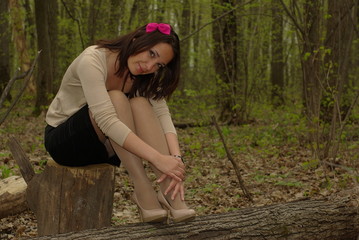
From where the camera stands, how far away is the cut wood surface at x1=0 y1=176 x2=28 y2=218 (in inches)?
146

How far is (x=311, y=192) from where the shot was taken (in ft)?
15.0

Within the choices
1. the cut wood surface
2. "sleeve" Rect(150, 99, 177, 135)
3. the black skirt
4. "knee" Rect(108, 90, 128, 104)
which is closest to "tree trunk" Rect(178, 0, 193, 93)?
the cut wood surface

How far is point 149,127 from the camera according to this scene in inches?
111

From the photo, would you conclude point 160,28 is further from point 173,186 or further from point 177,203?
point 177,203

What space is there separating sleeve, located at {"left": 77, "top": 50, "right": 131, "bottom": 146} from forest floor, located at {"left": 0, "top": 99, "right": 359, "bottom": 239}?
1576mm

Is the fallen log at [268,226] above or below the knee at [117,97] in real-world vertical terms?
below

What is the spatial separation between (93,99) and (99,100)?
1.7 inches

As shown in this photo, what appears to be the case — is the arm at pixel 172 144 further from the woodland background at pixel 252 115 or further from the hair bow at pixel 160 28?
the woodland background at pixel 252 115

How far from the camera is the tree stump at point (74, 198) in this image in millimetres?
2965

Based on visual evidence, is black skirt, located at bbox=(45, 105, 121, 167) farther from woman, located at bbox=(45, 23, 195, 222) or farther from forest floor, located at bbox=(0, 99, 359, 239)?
forest floor, located at bbox=(0, 99, 359, 239)

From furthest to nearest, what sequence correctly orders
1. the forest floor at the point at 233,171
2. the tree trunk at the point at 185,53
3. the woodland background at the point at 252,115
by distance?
the tree trunk at the point at 185,53
the woodland background at the point at 252,115
the forest floor at the point at 233,171

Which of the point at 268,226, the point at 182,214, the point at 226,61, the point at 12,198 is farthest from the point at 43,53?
the point at 268,226

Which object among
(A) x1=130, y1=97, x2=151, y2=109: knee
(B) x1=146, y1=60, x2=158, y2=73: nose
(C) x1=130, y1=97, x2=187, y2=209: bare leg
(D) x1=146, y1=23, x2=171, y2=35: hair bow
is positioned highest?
(D) x1=146, y1=23, x2=171, y2=35: hair bow

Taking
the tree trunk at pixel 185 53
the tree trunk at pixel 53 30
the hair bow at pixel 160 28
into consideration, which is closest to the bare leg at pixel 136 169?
the hair bow at pixel 160 28
